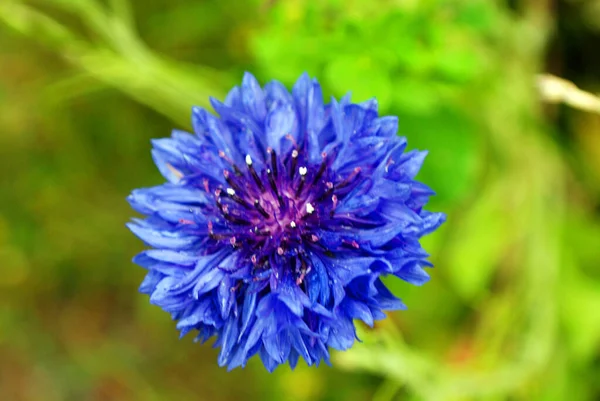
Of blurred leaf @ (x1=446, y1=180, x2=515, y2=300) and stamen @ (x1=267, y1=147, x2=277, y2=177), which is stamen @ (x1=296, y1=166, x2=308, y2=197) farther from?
blurred leaf @ (x1=446, y1=180, x2=515, y2=300)

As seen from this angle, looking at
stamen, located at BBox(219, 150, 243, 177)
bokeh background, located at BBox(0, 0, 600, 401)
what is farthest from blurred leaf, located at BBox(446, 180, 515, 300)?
stamen, located at BBox(219, 150, 243, 177)

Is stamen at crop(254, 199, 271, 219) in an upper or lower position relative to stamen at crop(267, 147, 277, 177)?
lower

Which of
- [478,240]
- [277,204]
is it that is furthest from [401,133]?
[277,204]

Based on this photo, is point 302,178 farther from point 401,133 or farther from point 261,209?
point 401,133

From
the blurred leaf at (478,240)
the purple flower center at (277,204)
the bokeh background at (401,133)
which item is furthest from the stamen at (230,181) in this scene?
the blurred leaf at (478,240)

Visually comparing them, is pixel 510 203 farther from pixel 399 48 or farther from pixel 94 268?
pixel 94 268

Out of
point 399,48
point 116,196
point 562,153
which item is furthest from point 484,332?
point 116,196
